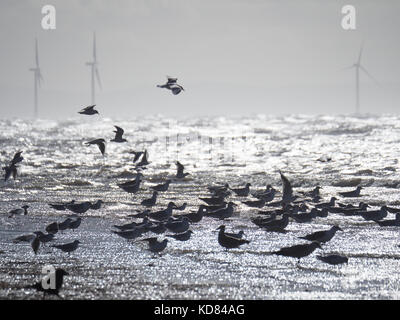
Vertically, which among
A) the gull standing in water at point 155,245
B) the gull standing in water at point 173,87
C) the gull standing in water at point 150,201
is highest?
the gull standing in water at point 173,87

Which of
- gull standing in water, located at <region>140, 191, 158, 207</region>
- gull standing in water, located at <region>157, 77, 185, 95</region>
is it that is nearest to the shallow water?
gull standing in water, located at <region>140, 191, 158, 207</region>

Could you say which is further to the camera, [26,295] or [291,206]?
[291,206]

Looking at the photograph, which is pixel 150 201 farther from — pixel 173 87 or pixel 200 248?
pixel 200 248

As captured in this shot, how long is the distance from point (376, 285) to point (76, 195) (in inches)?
547

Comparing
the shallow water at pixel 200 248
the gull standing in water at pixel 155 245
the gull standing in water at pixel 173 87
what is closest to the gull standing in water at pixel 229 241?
the shallow water at pixel 200 248

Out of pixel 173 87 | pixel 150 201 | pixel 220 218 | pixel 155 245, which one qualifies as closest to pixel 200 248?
pixel 155 245

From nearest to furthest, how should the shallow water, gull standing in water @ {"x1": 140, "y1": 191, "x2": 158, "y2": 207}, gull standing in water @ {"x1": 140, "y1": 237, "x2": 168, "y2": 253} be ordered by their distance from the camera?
the shallow water
gull standing in water @ {"x1": 140, "y1": 237, "x2": 168, "y2": 253}
gull standing in water @ {"x1": 140, "y1": 191, "x2": 158, "y2": 207}

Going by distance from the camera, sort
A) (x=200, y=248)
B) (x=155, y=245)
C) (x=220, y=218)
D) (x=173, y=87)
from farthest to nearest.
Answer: (x=173, y=87) < (x=220, y=218) < (x=200, y=248) < (x=155, y=245)

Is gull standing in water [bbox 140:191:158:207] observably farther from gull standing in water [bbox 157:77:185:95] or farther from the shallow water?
gull standing in water [bbox 157:77:185:95]

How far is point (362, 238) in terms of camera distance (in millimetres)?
17234

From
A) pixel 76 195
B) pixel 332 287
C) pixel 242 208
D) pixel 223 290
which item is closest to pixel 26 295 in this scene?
pixel 223 290

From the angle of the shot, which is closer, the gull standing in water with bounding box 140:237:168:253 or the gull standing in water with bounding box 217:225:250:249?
the gull standing in water with bounding box 140:237:168:253

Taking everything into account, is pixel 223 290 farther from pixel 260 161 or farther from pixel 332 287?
pixel 260 161

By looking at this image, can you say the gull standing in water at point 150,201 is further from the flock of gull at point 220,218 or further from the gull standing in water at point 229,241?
the gull standing in water at point 229,241
